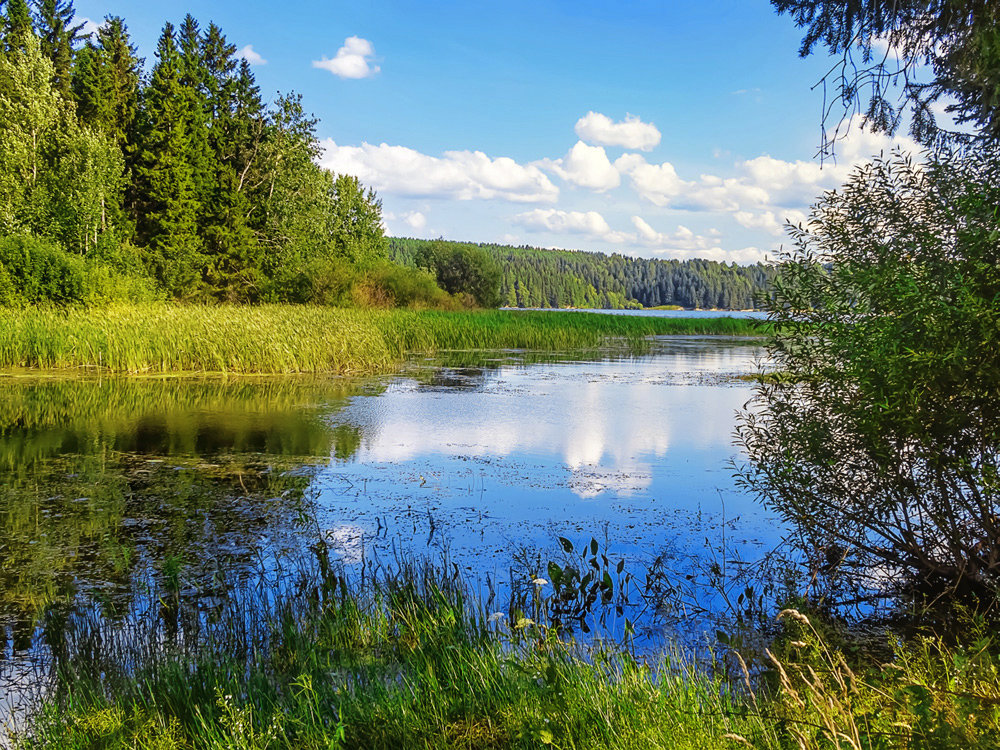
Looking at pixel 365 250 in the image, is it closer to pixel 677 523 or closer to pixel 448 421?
pixel 448 421

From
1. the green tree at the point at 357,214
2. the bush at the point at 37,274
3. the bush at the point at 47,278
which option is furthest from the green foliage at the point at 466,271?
the bush at the point at 37,274

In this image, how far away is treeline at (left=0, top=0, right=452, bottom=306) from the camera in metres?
29.5

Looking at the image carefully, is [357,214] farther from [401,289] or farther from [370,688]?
[370,688]

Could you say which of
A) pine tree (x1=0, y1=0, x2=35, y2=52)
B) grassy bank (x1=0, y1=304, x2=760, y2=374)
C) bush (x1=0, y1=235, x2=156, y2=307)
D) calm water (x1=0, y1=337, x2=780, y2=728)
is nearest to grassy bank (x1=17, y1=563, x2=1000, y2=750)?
calm water (x1=0, y1=337, x2=780, y2=728)

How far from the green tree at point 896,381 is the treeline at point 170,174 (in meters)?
24.7

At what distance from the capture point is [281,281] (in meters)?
34.1

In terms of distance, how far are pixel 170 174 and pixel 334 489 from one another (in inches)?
1238

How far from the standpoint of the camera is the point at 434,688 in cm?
292

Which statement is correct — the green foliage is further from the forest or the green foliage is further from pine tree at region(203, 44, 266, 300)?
pine tree at region(203, 44, 266, 300)

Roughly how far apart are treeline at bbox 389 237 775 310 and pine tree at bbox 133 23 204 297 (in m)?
62.8

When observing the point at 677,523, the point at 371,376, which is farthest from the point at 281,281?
the point at 677,523

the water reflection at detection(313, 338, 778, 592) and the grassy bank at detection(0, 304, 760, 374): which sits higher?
the grassy bank at detection(0, 304, 760, 374)

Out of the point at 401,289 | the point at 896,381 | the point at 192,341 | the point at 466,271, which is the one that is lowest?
the point at 192,341

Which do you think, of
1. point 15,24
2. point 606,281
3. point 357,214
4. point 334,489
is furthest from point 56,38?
point 606,281
